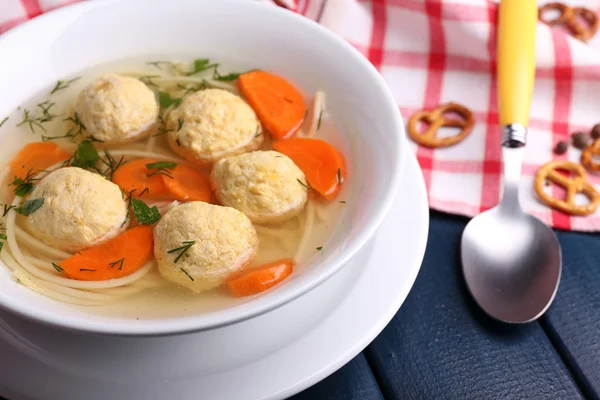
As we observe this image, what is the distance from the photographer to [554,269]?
2.26 metres

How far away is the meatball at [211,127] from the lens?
2064 mm

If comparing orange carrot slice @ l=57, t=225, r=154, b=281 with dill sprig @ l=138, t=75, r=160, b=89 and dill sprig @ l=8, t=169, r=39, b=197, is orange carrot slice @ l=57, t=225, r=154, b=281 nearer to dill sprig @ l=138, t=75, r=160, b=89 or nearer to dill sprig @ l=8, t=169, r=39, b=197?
dill sprig @ l=8, t=169, r=39, b=197

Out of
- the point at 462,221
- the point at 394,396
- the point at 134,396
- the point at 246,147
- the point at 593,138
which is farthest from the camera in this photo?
the point at 593,138

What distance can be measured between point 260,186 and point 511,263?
1.00 metres

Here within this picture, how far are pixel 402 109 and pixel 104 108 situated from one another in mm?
1369

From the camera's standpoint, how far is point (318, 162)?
7.01 ft

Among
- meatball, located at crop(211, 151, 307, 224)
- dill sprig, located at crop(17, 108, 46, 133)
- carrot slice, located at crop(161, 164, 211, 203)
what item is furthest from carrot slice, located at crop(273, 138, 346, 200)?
dill sprig, located at crop(17, 108, 46, 133)

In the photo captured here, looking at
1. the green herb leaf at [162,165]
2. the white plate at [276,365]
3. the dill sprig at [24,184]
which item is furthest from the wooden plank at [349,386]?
the dill sprig at [24,184]

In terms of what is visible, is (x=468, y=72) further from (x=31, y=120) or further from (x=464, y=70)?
(x=31, y=120)

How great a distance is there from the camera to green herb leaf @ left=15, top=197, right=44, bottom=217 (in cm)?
185

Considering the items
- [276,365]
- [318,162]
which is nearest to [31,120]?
[318,162]

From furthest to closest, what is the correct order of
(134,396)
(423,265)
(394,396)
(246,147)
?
(423,265), (246,147), (394,396), (134,396)

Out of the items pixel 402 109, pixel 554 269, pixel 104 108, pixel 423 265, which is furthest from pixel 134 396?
pixel 402 109

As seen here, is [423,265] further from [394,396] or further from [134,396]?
[134,396]
